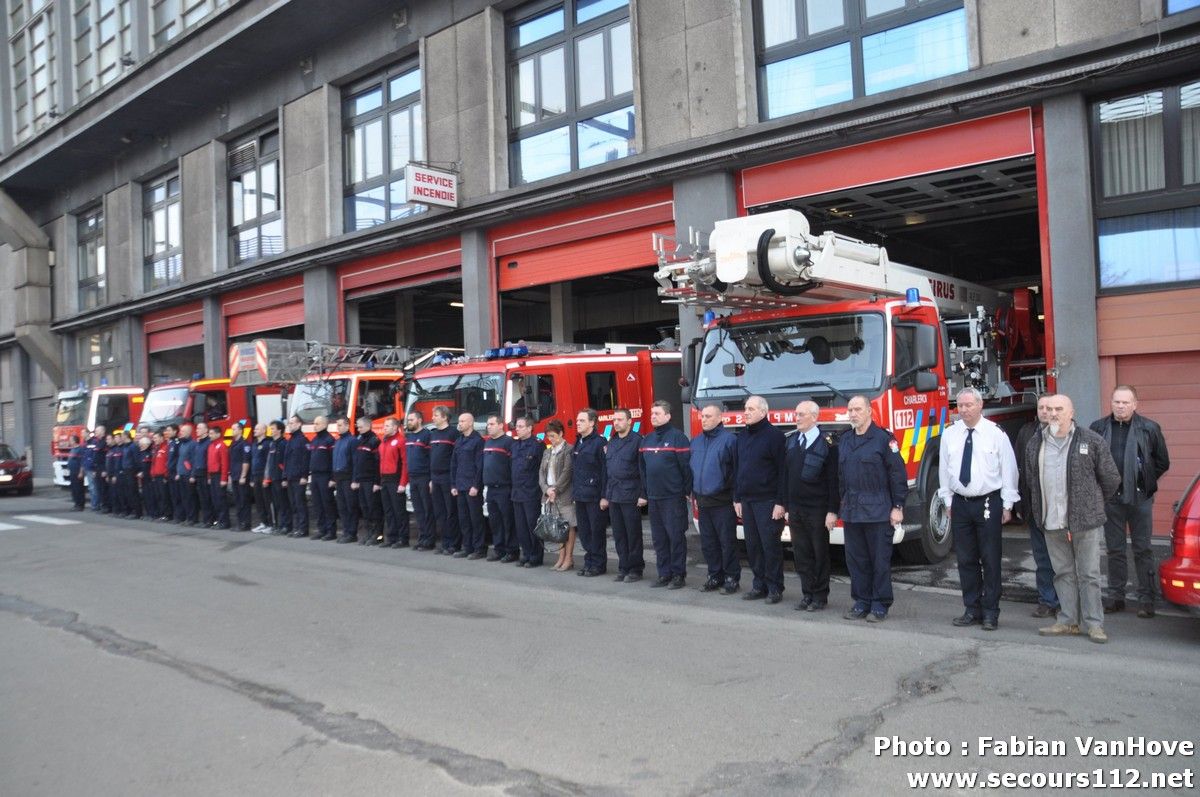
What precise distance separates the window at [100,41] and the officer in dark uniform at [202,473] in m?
15.6

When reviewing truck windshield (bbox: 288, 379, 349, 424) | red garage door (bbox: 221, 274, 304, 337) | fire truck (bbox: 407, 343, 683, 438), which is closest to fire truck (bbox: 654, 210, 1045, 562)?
fire truck (bbox: 407, 343, 683, 438)

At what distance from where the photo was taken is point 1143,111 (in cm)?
1101

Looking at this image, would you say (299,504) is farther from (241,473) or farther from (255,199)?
(255,199)

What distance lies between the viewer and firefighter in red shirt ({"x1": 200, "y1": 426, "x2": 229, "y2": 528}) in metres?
16.0

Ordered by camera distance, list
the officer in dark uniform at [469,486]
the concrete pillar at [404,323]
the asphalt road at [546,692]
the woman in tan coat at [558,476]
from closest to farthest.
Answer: the asphalt road at [546,692]
the woman in tan coat at [558,476]
the officer in dark uniform at [469,486]
the concrete pillar at [404,323]

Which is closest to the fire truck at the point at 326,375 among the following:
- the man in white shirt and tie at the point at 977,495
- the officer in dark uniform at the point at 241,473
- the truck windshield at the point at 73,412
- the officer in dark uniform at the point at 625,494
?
the officer in dark uniform at the point at 241,473

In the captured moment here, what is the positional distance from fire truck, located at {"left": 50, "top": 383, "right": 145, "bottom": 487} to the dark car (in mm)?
2707

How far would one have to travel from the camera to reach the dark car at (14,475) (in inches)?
998

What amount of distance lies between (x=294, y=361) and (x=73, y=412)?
10.4 meters

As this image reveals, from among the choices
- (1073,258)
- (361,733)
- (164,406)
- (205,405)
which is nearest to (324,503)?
(205,405)

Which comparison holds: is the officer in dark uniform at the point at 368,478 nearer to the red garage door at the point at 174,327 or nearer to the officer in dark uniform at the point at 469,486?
the officer in dark uniform at the point at 469,486

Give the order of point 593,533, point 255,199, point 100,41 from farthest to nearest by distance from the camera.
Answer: point 100,41 → point 255,199 → point 593,533

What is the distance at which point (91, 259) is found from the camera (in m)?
31.9

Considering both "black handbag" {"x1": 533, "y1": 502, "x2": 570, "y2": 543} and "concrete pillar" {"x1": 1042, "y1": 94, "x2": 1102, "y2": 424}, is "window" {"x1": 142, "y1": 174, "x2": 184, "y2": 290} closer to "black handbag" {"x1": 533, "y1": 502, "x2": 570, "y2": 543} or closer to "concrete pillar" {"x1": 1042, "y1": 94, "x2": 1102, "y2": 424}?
"black handbag" {"x1": 533, "y1": 502, "x2": 570, "y2": 543}
